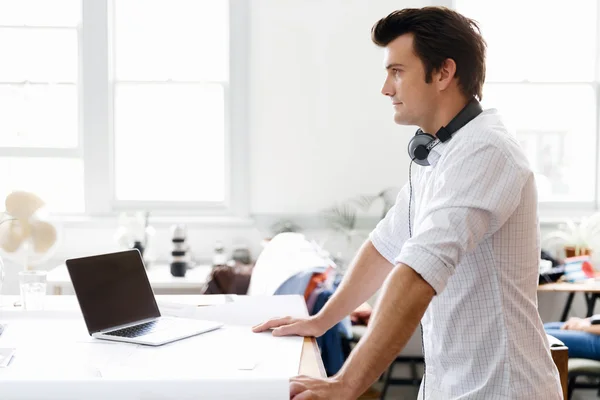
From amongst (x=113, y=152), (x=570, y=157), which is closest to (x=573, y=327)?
(x=570, y=157)

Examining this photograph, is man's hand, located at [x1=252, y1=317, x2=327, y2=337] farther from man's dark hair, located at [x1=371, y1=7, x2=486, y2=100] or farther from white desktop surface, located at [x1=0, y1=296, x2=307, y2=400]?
man's dark hair, located at [x1=371, y1=7, x2=486, y2=100]

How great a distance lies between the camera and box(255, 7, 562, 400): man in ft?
4.37

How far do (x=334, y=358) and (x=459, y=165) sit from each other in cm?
173

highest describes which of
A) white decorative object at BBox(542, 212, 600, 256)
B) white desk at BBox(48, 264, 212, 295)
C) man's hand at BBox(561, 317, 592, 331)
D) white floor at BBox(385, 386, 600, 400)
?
white decorative object at BBox(542, 212, 600, 256)

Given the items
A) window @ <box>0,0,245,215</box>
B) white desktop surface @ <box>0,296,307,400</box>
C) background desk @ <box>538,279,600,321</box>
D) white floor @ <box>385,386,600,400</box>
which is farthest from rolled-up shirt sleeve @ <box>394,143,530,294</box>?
window @ <box>0,0,245,215</box>

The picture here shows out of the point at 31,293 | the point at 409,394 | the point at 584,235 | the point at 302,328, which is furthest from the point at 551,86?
the point at 31,293

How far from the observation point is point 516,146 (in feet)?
4.94

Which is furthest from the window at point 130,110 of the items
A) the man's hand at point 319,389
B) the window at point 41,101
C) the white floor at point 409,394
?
the man's hand at point 319,389

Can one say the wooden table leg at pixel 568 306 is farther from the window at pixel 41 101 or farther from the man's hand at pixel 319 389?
the man's hand at pixel 319 389

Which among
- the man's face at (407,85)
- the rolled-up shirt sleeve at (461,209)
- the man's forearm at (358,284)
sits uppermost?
the man's face at (407,85)

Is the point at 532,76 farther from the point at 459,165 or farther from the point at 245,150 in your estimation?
the point at 459,165

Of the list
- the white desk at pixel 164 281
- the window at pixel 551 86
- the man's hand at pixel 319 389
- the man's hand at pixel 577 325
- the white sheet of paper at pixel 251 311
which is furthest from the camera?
the window at pixel 551 86

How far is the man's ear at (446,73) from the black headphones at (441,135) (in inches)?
2.7

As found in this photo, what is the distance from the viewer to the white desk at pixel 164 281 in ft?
13.5
